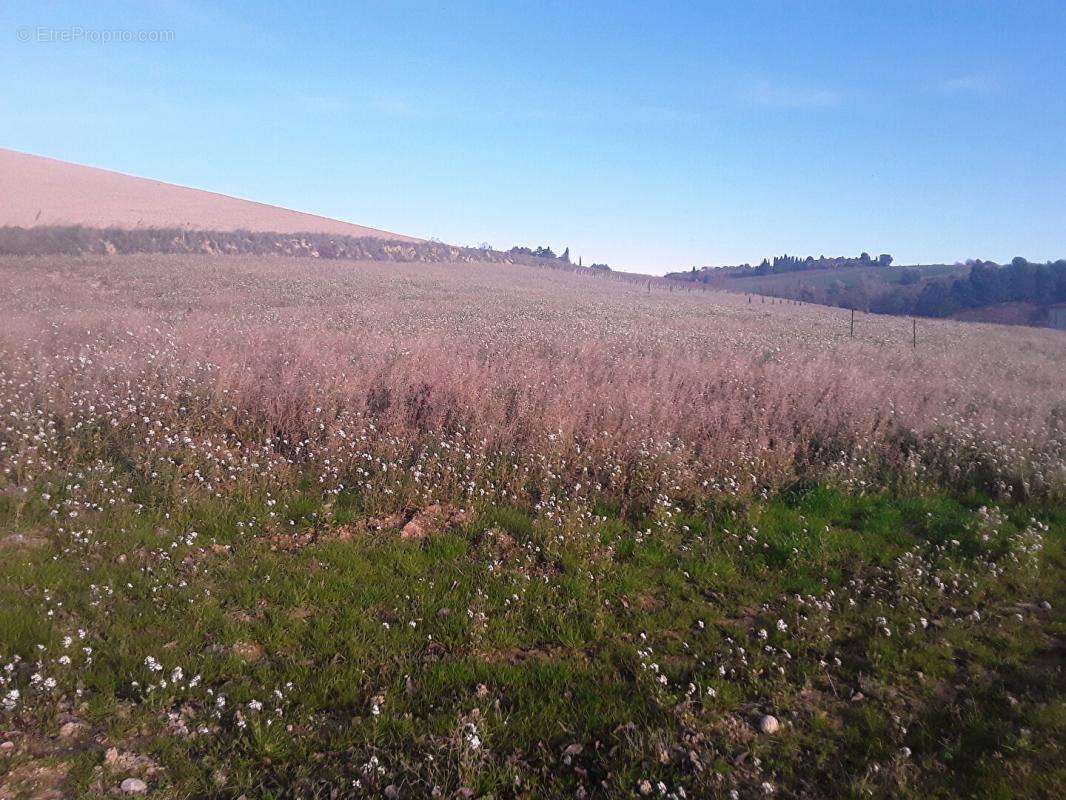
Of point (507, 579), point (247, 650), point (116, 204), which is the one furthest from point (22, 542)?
point (116, 204)

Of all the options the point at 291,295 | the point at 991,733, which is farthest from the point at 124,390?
the point at 291,295

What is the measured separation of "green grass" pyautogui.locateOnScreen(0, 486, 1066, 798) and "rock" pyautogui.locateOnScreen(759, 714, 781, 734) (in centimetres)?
6

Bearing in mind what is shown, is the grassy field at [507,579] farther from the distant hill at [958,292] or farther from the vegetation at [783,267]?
the vegetation at [783,267]

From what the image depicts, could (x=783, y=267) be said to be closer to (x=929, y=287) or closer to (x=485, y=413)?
(x=929, y=287)

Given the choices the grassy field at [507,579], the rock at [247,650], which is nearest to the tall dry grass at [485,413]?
the grassy field at [507,579]

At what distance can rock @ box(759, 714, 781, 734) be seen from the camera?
3617 mm

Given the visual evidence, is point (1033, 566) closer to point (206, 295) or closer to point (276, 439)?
point (276, 439)

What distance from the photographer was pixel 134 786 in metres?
2.93

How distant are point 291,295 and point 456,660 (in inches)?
777

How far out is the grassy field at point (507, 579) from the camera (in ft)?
10.9

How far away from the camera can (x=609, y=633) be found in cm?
451

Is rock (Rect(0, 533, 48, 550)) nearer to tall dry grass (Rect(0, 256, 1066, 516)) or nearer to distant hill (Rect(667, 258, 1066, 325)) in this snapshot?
tall dry grass (Rect(0, 256, 1066, 516))

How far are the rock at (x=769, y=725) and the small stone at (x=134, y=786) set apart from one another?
10.7 ft

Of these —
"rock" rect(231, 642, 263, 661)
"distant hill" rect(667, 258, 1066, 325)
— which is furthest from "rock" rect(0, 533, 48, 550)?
"distant hill" rect(667, 258, 1066, 325)
